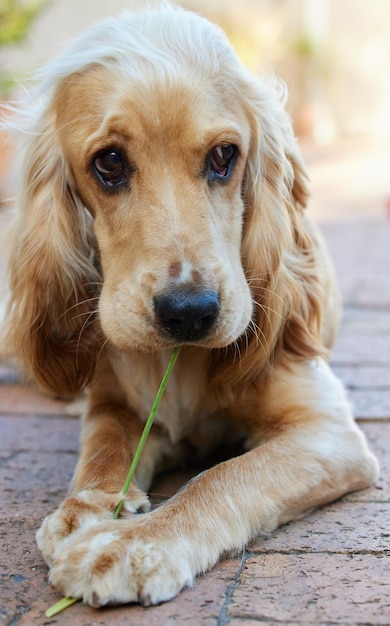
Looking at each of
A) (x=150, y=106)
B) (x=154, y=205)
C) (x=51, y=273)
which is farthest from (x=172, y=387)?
(x=150, y=106)

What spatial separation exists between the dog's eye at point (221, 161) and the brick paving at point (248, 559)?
1.02m

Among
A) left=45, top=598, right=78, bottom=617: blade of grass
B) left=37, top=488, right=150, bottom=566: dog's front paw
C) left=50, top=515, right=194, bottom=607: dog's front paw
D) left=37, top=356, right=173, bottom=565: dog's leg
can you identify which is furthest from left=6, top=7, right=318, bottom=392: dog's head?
left=45, top=598, right=78, bottom=617: blade of grass

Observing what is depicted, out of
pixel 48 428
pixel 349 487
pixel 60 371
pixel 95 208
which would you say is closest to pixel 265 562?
pixel 349 487

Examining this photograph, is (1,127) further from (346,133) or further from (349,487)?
(346,133)

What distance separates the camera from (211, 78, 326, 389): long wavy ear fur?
2801mm

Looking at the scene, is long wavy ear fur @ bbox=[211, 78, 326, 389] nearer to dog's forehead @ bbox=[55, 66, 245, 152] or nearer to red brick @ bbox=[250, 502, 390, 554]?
dog's forehead @ bbox=[55, 66, 245, 152]

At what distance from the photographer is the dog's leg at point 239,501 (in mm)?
2080

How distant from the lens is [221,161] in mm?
2660

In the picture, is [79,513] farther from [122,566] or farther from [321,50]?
[321,50]

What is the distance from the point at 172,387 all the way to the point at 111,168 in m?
0.77

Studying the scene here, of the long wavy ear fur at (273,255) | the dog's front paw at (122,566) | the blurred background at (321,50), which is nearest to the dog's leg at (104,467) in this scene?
the dog's front paw at (122,566)

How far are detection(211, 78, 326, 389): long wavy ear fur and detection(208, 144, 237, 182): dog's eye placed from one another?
167 mm

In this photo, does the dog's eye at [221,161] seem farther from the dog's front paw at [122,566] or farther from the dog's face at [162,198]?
the dog's front paw at [122,566]

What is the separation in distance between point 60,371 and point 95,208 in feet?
1.84
